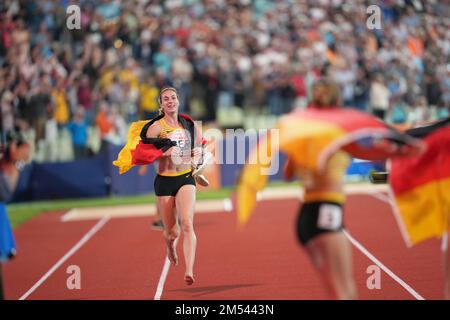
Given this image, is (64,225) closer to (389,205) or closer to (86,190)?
(86,190)

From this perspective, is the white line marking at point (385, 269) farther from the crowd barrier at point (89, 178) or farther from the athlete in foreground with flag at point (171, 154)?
the crowd barrier at point (89, 178)

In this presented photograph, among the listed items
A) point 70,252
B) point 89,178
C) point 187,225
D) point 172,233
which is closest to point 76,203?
point 89,178

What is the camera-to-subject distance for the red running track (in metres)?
9.55

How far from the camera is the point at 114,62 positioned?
69.9ft

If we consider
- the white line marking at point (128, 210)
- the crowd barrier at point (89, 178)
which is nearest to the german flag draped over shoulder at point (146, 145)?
the white line marking at point (128, 210)

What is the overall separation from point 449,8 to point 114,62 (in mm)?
10920

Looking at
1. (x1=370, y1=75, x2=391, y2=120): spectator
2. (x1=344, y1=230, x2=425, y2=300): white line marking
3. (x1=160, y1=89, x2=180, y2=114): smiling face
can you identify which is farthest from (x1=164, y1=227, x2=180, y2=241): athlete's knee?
(x1=370, y1=75, x2=391, y2=120): spectator

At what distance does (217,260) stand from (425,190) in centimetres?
545

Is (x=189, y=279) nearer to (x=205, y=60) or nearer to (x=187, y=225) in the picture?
(x=187, y=225)

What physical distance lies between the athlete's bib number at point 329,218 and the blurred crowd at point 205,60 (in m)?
14.4

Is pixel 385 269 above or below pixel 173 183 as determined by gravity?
below

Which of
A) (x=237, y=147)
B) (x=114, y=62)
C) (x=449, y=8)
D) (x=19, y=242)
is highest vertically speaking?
(x=449, y=8)

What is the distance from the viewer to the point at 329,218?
20.1ft

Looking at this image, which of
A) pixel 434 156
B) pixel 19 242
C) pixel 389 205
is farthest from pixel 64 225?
pixel 434 156
